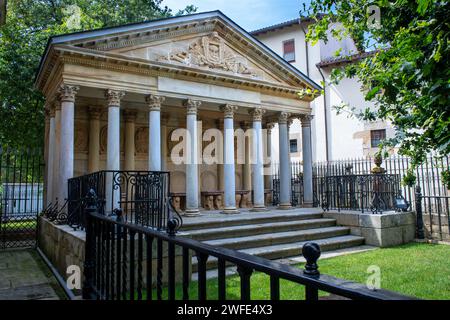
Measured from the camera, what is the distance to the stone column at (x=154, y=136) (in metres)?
11.8

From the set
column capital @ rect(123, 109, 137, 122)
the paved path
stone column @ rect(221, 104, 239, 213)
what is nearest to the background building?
stone column @ rect(221, 104, 239, 213)

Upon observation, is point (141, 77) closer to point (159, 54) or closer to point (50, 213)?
point (159, 54)

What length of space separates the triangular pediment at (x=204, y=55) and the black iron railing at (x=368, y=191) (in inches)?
225

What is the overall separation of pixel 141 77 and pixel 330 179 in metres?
7.95

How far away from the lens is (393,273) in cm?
710

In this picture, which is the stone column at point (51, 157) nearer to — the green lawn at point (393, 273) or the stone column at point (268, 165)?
the green lawn at point (393, 273)

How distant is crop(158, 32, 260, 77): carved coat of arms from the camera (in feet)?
42.7

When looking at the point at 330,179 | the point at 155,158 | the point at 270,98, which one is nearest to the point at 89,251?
the point at 155,158

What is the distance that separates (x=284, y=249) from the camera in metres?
8.89

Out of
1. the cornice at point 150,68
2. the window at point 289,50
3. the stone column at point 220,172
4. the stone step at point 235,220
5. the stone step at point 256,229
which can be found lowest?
the stone step at point 256,229

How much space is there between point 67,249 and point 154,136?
527 centimetres

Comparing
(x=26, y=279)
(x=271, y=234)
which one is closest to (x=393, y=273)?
(x=271, y=234)

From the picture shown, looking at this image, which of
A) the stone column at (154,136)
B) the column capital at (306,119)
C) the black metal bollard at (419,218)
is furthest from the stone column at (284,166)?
the stone column at (154,136)

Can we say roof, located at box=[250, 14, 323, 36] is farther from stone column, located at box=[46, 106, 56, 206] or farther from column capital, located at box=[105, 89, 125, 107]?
stone column, located at box=[46, 106, 56, 206]
